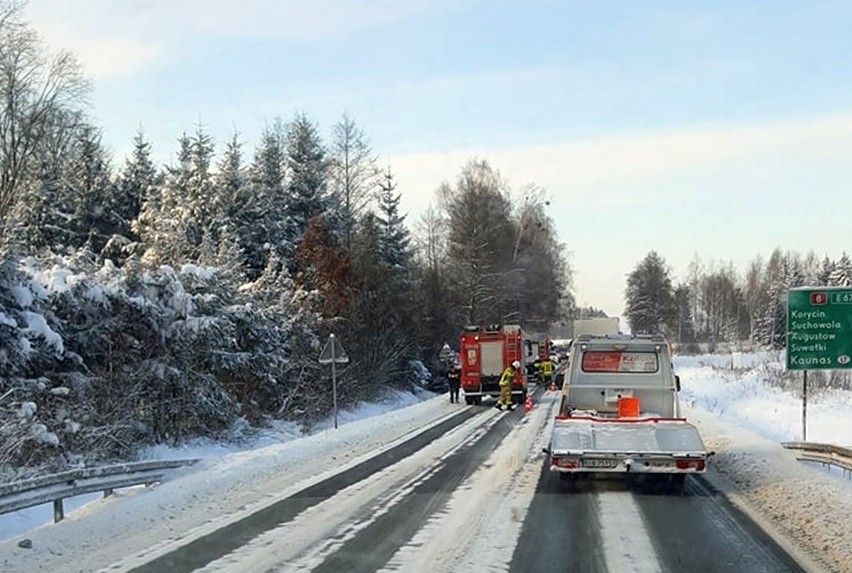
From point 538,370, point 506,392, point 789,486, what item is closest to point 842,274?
point 538,370

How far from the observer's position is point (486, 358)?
35531mm

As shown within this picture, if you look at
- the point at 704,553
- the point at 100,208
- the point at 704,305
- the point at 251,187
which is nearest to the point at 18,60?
the point at 100,208

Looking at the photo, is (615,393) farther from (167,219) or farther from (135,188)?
(135,188)

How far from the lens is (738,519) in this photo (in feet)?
34.0

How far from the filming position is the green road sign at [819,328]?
17500mm

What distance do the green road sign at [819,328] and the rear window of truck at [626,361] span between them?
352cm

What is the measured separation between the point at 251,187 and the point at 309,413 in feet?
59.2

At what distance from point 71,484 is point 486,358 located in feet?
82.8

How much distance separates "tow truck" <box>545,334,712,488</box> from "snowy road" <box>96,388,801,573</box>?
1.77 feet

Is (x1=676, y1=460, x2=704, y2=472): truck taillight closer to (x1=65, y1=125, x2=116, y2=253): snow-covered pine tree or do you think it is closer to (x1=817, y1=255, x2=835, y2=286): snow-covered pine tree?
(x1=65, y1=125, x2=116, y2=253): snow-covered pine tree

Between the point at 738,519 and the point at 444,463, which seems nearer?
the point at 738,519

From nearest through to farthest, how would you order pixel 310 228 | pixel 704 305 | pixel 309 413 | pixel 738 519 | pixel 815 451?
pixel 738 519 < pixel 815 451 < pixel 309 413 < pixel 310 228 < pixel 704 305

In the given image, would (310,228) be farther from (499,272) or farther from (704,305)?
(704,305)

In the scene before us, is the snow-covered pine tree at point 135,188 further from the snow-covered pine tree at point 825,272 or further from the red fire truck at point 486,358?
the snow-covered pine tree at point 825,272
